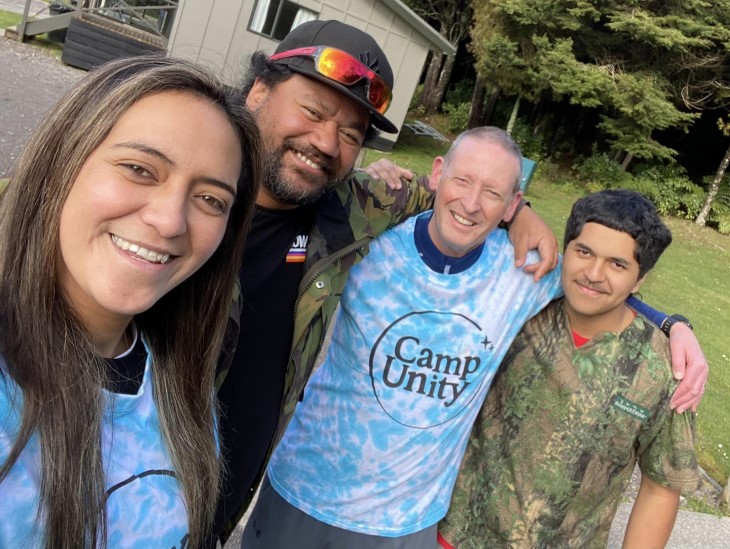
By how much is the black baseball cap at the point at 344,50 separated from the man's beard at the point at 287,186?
0.35m

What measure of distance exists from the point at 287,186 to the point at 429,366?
914mm

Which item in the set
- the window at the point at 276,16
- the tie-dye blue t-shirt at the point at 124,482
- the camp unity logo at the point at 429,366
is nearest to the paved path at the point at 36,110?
the camp unity logo at the point at 429,366

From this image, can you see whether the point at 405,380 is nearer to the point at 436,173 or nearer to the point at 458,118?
the point at 436,173

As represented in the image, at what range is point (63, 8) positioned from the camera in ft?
68.6

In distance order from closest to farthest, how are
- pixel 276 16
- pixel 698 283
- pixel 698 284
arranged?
pixel 698 284, pixel 698 283, pixel 276 16

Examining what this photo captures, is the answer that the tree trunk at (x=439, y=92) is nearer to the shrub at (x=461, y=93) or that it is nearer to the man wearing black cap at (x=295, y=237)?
the shrub at (x=461, y=93)

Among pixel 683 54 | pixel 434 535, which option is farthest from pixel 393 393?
pixel 683 54

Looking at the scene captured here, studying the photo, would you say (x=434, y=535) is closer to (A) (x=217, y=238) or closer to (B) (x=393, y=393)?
(B) (x=393, y=393)

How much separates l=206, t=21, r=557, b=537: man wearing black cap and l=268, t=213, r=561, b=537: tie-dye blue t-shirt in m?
0.13

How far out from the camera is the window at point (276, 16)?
16.6 m

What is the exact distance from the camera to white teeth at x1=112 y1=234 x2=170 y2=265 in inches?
53.6

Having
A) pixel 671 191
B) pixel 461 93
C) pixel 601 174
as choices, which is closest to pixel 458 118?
pixel 461 93

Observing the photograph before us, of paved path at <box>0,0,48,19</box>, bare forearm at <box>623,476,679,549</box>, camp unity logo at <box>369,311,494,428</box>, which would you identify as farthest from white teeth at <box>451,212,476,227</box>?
paved path at <box>0,0,48,19</box>

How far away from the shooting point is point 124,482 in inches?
55.1
